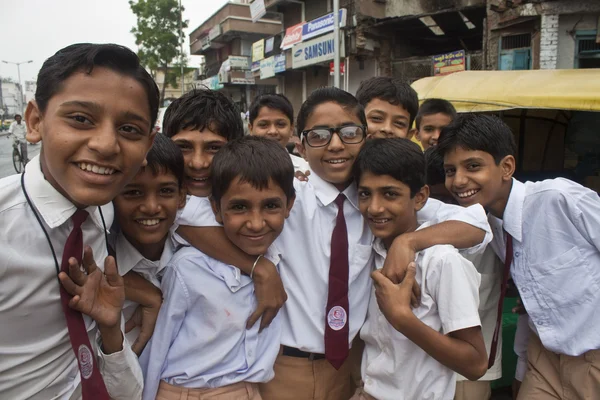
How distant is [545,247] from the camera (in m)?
2.07

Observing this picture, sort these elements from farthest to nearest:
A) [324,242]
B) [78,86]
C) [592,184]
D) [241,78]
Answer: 1. [241,78]
2. [592,184]
3. [324,242]
4. [78,86]

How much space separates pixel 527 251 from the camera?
211 cm

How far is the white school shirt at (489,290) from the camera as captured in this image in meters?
2.36

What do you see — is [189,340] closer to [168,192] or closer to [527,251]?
[168,192]

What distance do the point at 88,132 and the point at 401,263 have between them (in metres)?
1.21

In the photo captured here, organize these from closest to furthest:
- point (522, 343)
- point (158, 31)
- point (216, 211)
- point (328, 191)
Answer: point (216, 211) < point (328, 191) < point (522, 343) < point (158, 31)

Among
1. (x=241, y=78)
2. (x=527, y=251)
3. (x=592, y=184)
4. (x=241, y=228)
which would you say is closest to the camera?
(x=241, y=228)

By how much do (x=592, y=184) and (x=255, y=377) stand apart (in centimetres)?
743

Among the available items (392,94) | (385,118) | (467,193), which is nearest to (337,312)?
(467,193)

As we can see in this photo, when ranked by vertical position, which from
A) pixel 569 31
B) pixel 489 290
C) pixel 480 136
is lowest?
pixel 489 290

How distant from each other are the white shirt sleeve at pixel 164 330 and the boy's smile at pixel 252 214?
1.00 feet

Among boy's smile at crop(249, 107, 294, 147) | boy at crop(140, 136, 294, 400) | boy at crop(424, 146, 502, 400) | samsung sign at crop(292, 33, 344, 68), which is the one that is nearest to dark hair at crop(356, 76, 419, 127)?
boy at crop(424, 146, 502, 400)

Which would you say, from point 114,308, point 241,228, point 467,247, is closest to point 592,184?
point 467,247

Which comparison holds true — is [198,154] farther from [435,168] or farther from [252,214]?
[435,168]
